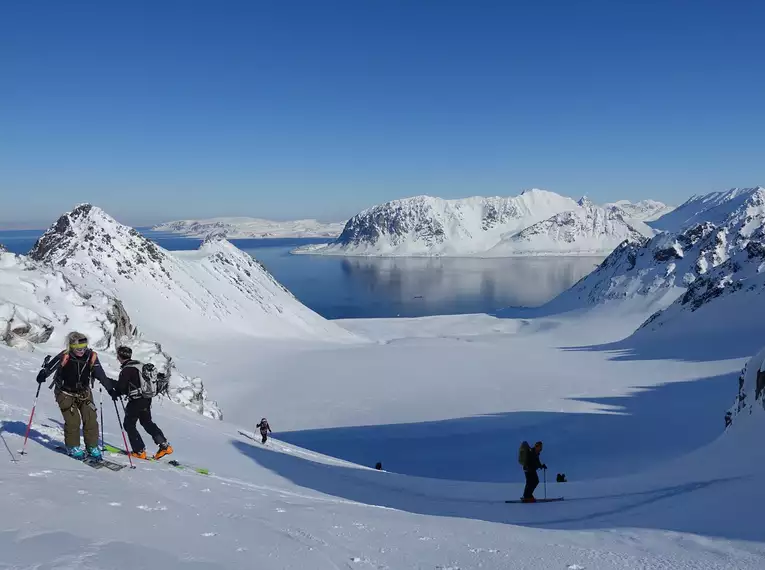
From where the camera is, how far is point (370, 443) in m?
24.8

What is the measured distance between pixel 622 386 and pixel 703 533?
104 feet

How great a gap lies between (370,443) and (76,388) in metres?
18.3

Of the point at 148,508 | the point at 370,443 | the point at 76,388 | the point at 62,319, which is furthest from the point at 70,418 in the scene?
the point at 62,319

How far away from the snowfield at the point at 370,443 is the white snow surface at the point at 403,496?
5 cm

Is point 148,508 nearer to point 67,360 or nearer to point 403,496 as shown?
point 67,360

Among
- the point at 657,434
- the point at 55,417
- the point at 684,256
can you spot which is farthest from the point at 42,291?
the point at 684,256

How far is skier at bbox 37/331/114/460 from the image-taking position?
808cm

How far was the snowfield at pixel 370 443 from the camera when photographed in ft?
20.1

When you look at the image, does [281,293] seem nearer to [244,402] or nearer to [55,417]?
[244,402]

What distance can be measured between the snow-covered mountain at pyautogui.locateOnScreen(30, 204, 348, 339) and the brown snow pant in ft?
136

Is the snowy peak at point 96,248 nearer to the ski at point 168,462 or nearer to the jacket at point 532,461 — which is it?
the ski at point 168,462

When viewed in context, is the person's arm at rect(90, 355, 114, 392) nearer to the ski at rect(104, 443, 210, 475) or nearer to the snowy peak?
the ski at rect(104, 443, 210, 475)

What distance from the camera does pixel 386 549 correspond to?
632cm

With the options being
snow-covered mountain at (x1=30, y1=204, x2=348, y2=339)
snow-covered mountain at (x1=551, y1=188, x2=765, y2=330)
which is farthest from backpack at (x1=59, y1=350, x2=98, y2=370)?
snow-covered mountain at (x1=551, y1=188, x2=765, y2=330)
